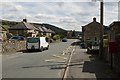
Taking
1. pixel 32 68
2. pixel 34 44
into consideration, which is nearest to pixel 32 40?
pixel 34 44

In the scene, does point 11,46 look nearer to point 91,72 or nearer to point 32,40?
point 32,40

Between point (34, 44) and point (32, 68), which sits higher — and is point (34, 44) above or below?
above

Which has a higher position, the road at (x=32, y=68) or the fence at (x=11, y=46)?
the fence at (x=11, y=46)

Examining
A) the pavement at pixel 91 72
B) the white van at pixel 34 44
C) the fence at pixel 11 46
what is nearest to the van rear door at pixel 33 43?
the white van at pixel 34 44

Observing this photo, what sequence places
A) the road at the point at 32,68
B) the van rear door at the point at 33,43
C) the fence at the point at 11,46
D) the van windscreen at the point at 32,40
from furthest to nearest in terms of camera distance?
the van windscreen at the point at 32,40
the van rear door at the point at 33,43
the fence at the point at 11,46
the road at the point at 32,68

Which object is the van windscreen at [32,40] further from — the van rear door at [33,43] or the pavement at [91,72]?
the pavement at [91,72]

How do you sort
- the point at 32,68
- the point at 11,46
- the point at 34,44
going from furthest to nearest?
the point at 34,44 < the point at 11,46 < the point at 32,68

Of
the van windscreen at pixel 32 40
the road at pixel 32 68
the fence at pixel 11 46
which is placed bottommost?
the road at pixel 32 68

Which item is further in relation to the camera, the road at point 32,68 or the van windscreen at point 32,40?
the van windscreen at point 32,40

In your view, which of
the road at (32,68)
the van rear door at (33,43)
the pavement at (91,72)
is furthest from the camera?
the van rear door at (33,43)

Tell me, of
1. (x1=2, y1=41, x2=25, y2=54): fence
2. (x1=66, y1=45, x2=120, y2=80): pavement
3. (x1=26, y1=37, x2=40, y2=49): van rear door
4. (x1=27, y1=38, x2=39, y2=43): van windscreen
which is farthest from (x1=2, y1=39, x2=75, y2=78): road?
(x1=27, y1=38, x2=39, y2=43): van windscreen

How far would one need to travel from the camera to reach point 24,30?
80938 millimetres

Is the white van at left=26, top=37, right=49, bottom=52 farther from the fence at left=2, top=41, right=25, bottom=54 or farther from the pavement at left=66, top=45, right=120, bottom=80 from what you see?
the pavement at left=66, top=45, right=120, bottom=80

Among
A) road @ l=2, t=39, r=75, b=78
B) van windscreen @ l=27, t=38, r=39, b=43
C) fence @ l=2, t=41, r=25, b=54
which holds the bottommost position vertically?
road @ l=2, t=39, r=75, b=78
